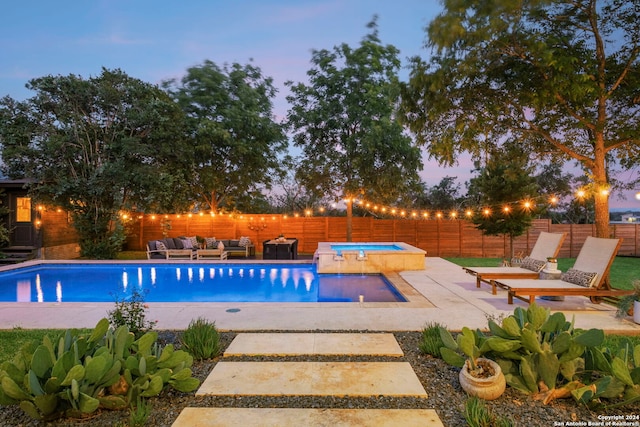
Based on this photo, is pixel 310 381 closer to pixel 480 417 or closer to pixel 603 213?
pixel 480 417

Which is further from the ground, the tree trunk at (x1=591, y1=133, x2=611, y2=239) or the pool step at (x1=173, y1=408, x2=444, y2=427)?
the tree trunk at (x1=591, y1=133, x2=611, y2=239)

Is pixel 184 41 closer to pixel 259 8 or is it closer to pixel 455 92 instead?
pixel 259 8

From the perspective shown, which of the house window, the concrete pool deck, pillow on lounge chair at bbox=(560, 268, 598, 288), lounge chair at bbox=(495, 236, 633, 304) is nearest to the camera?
the concrete pool deck

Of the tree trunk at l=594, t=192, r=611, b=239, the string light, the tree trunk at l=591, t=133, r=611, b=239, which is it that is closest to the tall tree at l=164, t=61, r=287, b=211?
the string light

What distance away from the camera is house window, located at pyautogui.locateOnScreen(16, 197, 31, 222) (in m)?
14.0

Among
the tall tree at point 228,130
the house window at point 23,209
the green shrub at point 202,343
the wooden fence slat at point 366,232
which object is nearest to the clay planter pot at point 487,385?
the green shrub at point 202,343

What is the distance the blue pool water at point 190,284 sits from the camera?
889cm

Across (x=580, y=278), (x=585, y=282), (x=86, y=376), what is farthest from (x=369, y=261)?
(x=86, y=376)

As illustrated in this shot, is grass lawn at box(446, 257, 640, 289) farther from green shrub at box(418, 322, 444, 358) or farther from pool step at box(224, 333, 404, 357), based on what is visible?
pool step at box(224, 333, 404, 357)

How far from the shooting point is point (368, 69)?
54.6 feet

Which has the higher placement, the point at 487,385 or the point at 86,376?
the point at 86,376

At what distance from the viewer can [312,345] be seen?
4.16 m

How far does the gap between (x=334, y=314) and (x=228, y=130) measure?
13.9m

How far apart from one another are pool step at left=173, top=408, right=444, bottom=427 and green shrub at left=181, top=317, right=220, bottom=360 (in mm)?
999
